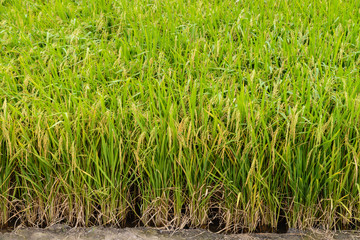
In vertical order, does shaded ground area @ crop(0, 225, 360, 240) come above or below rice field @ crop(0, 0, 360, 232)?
below

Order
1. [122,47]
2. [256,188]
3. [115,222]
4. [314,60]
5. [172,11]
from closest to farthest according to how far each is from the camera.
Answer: [256,188]
[115,222]
[314,60]
[122,47]
[172,11]

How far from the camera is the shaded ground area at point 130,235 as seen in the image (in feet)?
5.49

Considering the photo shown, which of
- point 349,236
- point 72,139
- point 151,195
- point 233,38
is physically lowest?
point 349,236

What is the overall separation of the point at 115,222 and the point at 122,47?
1179mm

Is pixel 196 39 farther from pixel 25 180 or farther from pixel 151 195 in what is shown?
pixel 25 180

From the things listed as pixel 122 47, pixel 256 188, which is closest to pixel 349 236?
pixel 256 188

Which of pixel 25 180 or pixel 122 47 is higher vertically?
pixel 122 47

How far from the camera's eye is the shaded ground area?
5.49 ft

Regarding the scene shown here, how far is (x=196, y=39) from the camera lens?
2.57 meters

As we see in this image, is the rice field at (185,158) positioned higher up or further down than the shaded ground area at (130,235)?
higher up

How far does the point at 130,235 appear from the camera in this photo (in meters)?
1.68

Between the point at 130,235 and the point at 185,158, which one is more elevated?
the point at 185,158

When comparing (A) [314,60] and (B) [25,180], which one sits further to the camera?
(A) [314,60]

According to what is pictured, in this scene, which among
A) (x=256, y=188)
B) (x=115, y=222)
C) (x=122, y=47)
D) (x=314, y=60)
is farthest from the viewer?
(x=122, y=47)
